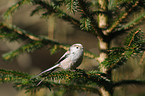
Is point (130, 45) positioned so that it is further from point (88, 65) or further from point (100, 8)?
point (88, 65)

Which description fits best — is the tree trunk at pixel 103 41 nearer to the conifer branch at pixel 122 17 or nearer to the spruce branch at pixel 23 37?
the conifer branch at pixel 122 17

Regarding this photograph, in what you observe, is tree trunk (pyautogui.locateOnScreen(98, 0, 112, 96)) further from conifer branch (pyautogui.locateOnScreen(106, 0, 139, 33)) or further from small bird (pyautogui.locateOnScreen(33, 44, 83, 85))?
small bird (pyautogui.locateOnScreen(33, 44, 83, 85))

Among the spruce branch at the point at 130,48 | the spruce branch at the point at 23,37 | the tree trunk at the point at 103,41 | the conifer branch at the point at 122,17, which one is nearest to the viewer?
the spruce branch at the point at 130,48

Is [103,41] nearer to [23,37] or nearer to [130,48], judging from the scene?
[130,48]

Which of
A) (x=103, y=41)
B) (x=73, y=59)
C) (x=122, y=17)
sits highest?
(x=122, y=17)

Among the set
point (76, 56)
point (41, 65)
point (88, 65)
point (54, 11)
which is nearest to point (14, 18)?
point (41, 65)

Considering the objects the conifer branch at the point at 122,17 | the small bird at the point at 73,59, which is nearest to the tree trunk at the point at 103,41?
the conifer branch at the point at 122,17

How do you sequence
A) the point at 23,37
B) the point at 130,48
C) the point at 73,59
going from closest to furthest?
the point at 130,48, the point at 73,59, the point at 23,37

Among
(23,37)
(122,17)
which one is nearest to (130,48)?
(122,17)

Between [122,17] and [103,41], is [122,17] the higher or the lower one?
the higher one

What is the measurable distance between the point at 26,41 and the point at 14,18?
8.30 ft

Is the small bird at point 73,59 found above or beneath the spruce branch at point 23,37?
beneath

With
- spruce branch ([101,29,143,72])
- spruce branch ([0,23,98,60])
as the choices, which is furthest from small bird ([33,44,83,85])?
spruce branch ([0,23,98,60])

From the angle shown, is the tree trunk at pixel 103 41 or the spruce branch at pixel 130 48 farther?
→ the tree trunk at pixel 103 41
